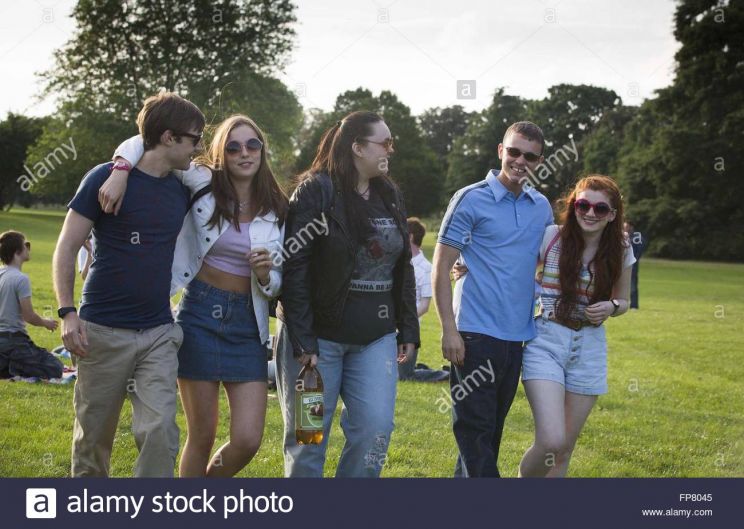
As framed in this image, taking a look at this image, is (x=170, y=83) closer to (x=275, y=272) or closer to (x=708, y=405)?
(x=708, y=405)

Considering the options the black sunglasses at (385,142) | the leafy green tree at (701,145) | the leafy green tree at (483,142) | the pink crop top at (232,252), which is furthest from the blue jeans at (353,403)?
the leafy green tree at (483,142)

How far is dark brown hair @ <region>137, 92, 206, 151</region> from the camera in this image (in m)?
4.34

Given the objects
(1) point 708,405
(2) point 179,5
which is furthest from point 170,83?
(1) point 708,405

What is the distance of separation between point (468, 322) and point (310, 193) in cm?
117

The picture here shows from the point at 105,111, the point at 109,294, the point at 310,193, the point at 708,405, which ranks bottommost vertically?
the point at 708,405

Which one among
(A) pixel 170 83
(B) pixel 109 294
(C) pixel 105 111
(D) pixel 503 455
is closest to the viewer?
(B) pixel 109 294

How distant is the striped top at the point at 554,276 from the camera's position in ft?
15.9

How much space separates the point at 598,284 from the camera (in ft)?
15.8

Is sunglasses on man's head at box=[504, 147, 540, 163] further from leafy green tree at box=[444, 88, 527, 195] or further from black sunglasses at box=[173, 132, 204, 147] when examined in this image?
leafy green tree at box=[444, 88, 527, 195]

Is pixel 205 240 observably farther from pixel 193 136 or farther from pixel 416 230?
pixel 416 230

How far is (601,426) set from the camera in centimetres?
830

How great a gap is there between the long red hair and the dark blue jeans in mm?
418

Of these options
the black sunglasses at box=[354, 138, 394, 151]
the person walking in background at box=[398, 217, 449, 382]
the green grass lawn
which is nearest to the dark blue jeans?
the black sunglasses at box=[354, 138, 394, 151]

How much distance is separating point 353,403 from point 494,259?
3.76 feet
